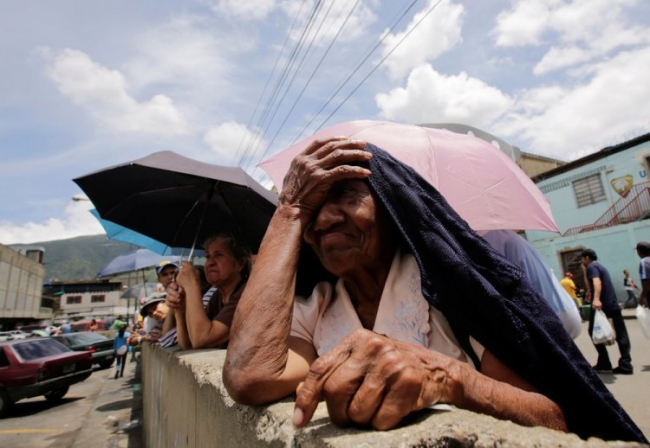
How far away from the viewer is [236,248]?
134 inches

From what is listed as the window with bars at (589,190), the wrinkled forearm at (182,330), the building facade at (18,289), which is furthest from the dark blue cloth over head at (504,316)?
the building facade at (18,289)

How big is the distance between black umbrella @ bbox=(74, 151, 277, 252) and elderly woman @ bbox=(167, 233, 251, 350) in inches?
19.7

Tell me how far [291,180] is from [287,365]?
0.67 m

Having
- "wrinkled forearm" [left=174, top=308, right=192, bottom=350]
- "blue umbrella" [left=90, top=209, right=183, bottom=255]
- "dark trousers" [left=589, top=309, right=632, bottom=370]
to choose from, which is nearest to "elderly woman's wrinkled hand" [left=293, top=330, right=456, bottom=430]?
"wrinkled forearm" [left=174, top=308, right=192, bottom=350]

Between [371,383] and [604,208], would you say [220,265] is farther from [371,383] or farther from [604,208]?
[604,208]

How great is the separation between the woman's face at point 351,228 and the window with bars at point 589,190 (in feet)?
80.4

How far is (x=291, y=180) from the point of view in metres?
1.52

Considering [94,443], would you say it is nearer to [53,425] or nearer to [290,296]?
[53,425]

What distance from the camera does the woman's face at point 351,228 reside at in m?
1.38

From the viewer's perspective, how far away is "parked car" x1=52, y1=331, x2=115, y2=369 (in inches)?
606

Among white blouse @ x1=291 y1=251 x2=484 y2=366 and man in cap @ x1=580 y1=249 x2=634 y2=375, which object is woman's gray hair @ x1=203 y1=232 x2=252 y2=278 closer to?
white blouse @ x1=291 y1=251 x2=484 y2=366

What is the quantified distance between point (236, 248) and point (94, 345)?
1605 centimetres

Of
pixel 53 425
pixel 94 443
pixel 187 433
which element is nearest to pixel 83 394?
pixel 53 425

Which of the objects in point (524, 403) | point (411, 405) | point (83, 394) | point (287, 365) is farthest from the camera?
point (83, 394)
